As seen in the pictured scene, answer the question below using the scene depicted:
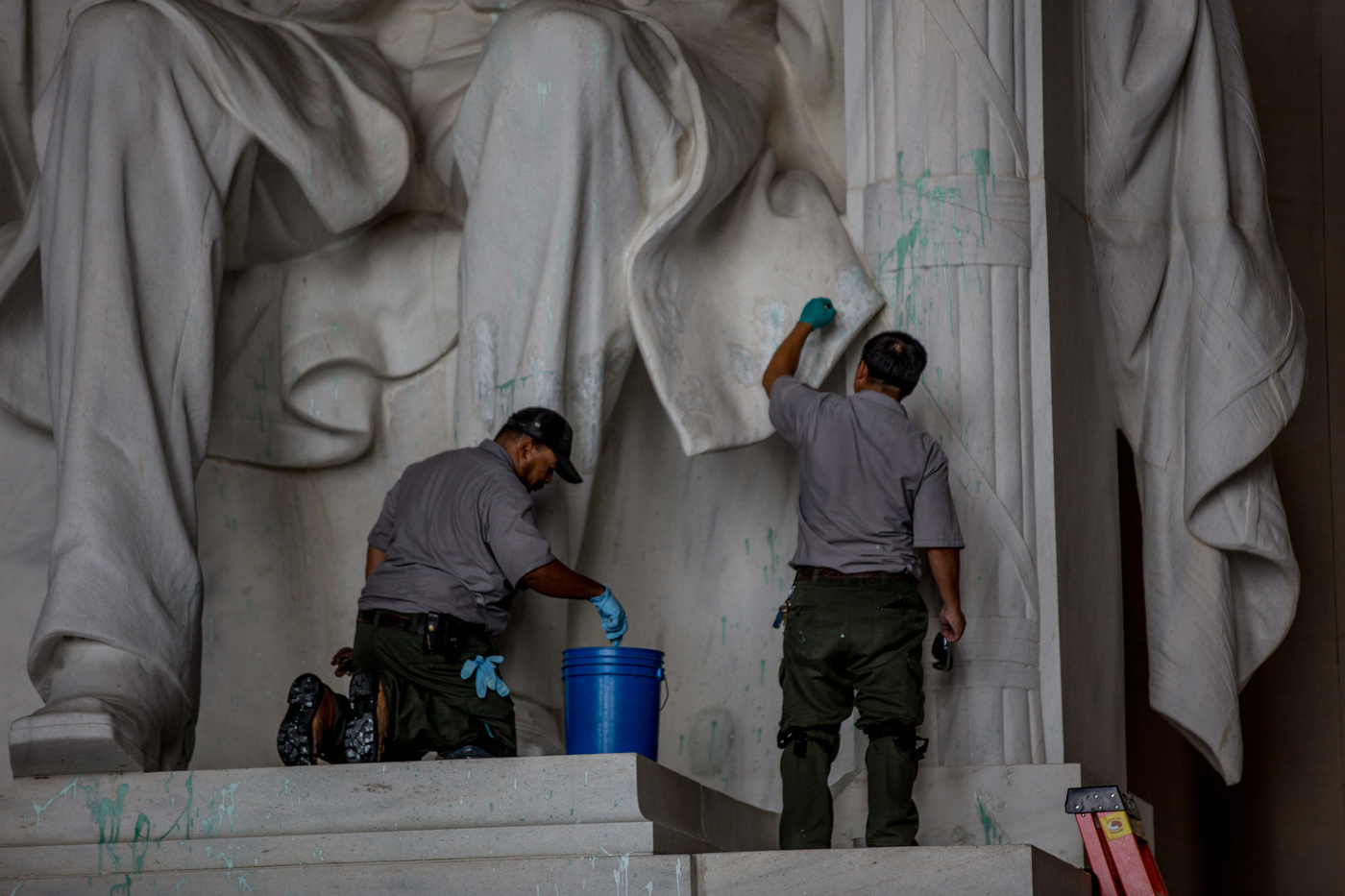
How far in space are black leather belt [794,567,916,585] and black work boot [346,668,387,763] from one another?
873 millimetres

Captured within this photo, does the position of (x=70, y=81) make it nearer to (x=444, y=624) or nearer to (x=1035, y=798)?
(x=444, y=624)

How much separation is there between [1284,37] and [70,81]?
4.09m

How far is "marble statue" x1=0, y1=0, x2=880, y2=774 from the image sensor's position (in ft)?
13.6

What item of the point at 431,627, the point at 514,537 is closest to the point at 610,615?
the point at 514,537

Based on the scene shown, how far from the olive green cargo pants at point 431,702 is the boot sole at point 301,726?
0.75 ft

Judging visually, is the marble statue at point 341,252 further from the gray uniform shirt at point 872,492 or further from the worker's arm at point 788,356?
the gray uniform shirt at point 872,492

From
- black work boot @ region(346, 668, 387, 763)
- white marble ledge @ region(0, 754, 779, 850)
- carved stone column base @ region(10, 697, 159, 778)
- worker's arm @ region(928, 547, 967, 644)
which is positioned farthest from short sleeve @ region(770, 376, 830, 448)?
carved stone column base @ region(10, 697, 159, 778)

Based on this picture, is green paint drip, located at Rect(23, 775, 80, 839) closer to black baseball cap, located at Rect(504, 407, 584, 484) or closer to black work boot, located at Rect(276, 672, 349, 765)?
black work boot, located at Rect(276, 672, 349, 765)

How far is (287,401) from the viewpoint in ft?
15.9

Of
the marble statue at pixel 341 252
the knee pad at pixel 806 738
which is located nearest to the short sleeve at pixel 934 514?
the knee pad at pixel 806 738

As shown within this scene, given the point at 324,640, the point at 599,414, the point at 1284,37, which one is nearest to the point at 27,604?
the point at 324,640

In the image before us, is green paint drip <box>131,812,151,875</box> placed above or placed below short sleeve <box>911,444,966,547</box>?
below

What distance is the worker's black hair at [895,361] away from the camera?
14.1ft

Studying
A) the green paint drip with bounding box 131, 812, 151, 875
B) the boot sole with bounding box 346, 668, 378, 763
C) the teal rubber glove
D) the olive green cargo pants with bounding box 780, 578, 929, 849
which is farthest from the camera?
the teal rubber glove
